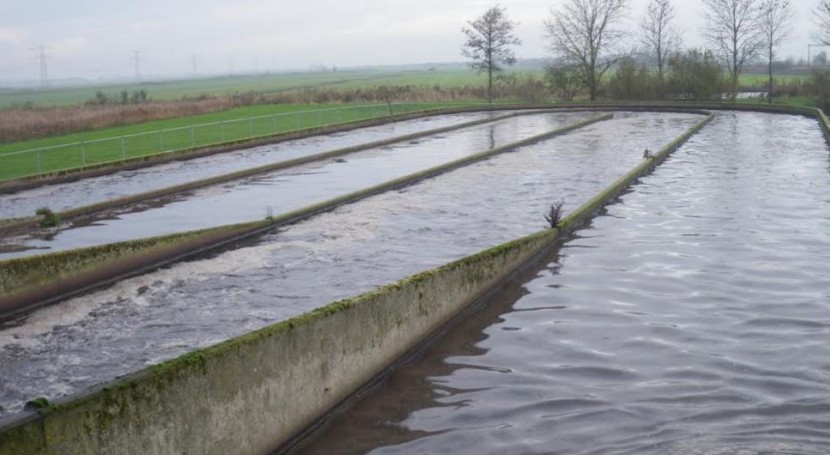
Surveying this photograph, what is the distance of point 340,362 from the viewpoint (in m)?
8.69

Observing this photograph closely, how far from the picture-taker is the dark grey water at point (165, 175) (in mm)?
22141

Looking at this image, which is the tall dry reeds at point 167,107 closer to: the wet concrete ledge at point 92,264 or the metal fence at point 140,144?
the metal fence at point 140,144

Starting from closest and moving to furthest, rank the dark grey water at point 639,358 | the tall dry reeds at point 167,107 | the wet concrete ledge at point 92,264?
the dark grey water at point 639,358
the wet concrete ledge at point 92,264
the tall dry reeds at point 167,107

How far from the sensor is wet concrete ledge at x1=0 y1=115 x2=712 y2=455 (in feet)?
20.1

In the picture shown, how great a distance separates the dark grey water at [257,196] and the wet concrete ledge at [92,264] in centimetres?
155

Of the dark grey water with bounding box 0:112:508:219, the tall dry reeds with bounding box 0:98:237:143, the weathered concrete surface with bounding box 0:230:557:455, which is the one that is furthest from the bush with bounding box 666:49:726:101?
the weathered concrete surface with bounding box 0:230:557:455

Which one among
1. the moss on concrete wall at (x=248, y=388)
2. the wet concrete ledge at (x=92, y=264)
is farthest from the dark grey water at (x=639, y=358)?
the wet concrete ledge at (x=92, y=264)

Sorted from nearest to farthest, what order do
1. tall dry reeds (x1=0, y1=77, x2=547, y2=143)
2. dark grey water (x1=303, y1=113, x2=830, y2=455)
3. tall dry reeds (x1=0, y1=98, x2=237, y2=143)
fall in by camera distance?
dark grey water (x1=303, y1=113, x2=830, y2=455), tall dry reeds (x1=0, y1=98, x2=237, y2=143), tall dry reeds (x1=0, y1=77, x2=547, y2=143)

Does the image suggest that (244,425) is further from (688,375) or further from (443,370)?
(688,375)

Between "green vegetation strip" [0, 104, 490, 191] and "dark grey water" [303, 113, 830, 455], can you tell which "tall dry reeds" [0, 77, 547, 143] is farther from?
"dark grey water" [303, 113, 830, 455]

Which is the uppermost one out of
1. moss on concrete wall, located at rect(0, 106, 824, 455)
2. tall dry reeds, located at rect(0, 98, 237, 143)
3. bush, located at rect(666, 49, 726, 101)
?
bush, located at rect(666, 49, 726, 101)

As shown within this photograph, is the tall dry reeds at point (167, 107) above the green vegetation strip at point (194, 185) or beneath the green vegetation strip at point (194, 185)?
above

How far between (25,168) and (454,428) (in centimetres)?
2470

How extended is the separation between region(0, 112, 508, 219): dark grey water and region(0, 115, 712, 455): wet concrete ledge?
13661mm
